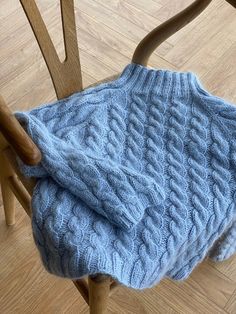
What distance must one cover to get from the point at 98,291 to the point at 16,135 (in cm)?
32

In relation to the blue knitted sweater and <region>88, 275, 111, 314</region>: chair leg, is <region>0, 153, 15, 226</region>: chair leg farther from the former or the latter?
<region>88, 275, 111, 314</region>: chair leg

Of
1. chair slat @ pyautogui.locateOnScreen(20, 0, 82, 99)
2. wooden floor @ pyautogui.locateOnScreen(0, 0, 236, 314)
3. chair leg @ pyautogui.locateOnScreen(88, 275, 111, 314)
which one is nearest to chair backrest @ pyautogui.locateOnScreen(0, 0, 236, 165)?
chair slat @ pyautogui.locateOnScreen(20, 0, 82, 99)

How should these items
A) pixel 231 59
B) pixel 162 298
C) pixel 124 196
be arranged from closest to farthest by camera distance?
pixel 124 196 < pixel 162 298 < pixel 231 59

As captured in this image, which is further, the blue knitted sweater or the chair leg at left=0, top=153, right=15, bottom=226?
the chair leg at left=0, top=153, right=15, bottom=226

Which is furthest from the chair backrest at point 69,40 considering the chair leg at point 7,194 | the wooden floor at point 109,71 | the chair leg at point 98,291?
the wooden floor at point 109,71

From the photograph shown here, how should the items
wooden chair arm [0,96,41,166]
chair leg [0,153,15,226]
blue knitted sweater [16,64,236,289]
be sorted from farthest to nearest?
chair leg [0,153,15,226], blue knitted sweater [16,64,236,289], wooden chair arm [0,96,41,166]

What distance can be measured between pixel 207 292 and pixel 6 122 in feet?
2.64

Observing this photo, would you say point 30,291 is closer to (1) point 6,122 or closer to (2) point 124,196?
(2) point 124,196

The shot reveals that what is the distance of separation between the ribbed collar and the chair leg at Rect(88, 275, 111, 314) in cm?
41

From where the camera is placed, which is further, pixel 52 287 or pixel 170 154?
pixel 52 287

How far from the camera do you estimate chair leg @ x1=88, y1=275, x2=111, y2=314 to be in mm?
785

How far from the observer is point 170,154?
91 cm

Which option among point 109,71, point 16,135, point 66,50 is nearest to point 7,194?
point 66,50

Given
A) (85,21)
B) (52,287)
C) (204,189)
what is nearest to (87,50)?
(85,21)
